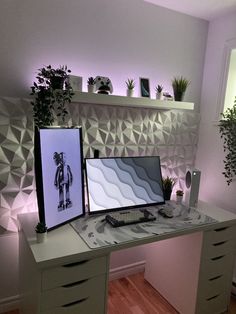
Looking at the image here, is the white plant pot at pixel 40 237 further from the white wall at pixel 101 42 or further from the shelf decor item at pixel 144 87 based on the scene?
the shelf decor item at pixel 144 87

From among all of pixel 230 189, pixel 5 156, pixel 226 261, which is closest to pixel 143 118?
pixel 230 189

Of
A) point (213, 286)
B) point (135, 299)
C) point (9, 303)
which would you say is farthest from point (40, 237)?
point (213, 286)

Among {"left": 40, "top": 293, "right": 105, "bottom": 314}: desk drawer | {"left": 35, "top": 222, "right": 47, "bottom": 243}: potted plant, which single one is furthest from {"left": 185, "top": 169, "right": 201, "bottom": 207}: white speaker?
{"left": 35, "top": 222, "right": 47, "bottom": 243}: potted plant

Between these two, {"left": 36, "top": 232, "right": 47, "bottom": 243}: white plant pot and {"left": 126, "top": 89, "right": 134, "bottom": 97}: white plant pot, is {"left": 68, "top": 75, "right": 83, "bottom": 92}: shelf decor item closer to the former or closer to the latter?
{"left": 126, "top": 89, "right": 134, "bottom": 97}: white plant pot

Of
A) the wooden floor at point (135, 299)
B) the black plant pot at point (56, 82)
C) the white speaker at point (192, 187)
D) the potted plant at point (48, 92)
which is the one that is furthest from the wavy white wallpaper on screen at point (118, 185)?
the wooden floor at point (135, 299)

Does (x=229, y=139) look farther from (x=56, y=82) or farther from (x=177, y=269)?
(x=56, y=82)

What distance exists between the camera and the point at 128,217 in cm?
179

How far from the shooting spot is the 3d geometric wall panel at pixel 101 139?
1715 millimetres

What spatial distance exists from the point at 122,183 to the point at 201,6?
156 centimetres

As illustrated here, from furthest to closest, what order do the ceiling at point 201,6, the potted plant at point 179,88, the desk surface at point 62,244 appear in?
the potted plant at point 179,88 < the ceiling at point 201,6 < the desk surface at point 62,244

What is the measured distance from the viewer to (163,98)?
2193 millimetres

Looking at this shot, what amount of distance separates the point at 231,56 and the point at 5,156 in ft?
6.53

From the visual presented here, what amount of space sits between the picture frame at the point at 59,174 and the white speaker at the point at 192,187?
88 centimetres

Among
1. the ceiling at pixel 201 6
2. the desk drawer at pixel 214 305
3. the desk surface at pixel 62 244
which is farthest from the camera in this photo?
the ceiling at pixel 201 6
